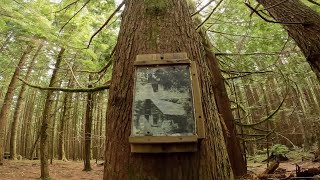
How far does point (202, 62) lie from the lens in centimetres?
218

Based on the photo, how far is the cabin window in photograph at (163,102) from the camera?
1683 millimetres

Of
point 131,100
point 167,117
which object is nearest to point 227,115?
point 131,100

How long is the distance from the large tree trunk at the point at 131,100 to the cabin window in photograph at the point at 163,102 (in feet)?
0.53

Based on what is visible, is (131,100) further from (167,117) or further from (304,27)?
(304,27)

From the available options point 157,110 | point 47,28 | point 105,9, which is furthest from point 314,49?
point 47,28

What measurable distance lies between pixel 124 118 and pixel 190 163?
1.77ft

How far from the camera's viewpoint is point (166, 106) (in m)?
1.76

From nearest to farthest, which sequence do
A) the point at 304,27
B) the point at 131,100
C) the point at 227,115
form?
the point at 131,100 < the point at 304,27 < the point at 227,115

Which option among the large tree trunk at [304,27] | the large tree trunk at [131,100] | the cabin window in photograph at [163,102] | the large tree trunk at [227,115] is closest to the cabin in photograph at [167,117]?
the cabin window in photograph at [163,102]

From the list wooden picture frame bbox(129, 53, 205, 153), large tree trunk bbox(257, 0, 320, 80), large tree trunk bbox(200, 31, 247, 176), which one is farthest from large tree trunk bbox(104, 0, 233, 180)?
large tree trunk bbox(200, 31, 247, 176)

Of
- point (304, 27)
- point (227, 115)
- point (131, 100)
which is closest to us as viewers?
point (131, 100)

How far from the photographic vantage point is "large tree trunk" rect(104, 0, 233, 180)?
174 cm

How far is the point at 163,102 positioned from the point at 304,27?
11.7 ft

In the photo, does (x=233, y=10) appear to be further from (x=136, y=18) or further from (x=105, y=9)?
(x=136, y=18)
